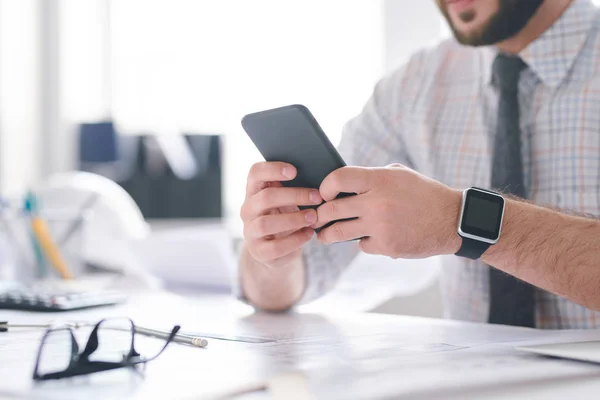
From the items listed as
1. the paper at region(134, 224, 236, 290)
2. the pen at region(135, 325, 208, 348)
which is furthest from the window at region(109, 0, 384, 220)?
the pen at region(135, 325, 208, 348)

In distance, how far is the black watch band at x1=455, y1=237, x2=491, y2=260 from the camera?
2.93 feet

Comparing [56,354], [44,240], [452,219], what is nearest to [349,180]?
[452,219]

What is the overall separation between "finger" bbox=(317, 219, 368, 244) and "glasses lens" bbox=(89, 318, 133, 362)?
271 mm

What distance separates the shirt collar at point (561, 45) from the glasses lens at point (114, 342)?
2.70ft

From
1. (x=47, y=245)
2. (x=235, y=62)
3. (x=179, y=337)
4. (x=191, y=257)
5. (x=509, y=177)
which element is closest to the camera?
(x=179, y=337)

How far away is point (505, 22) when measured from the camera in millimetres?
1312

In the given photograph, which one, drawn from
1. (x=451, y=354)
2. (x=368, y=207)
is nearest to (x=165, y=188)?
(x=368, y=207)

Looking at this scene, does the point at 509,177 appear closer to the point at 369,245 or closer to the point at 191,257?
the point at 369,245

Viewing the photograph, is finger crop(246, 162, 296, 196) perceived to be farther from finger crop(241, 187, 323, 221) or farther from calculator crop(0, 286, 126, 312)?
calculator crop(0, 286, 126, 312)

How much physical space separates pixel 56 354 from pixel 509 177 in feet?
2.57

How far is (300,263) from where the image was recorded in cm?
A: 124

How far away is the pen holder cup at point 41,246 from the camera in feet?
5.03

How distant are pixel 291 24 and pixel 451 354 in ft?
7.61

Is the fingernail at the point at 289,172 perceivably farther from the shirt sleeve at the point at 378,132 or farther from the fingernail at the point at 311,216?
the shirt sleeve at the point at 378,132
